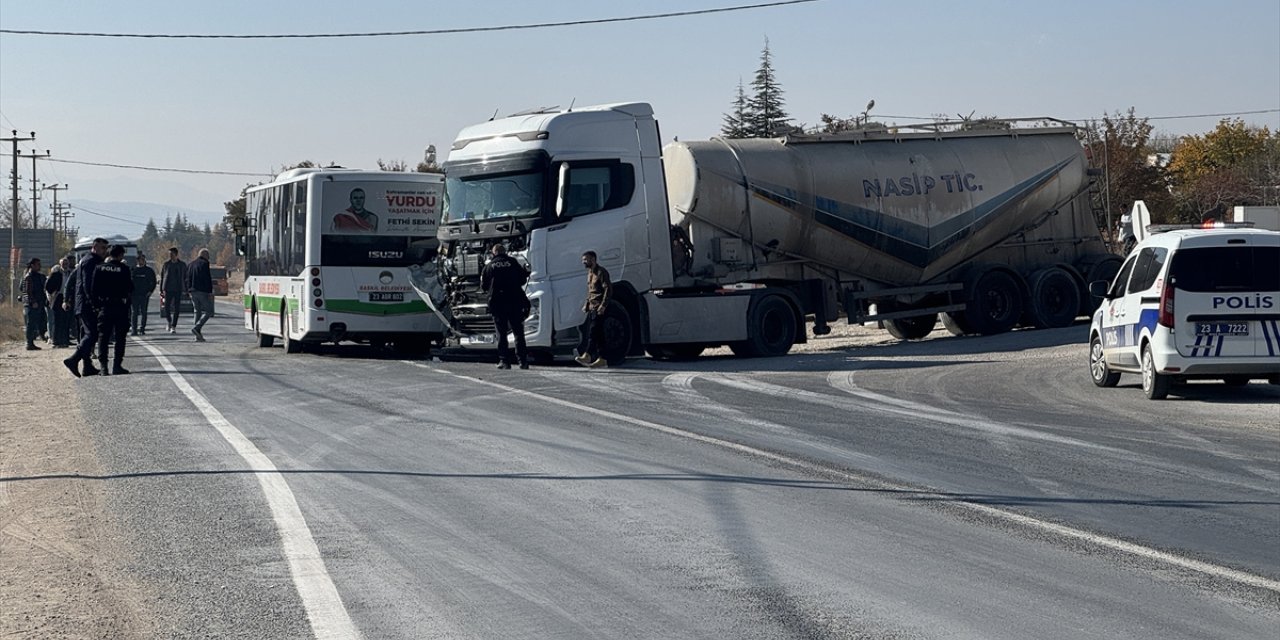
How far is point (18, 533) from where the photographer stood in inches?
336

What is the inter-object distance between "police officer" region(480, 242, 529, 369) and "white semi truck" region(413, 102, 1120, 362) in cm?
42

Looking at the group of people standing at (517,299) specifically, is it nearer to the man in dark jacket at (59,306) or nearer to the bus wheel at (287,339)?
the bus wheel at (287,339)

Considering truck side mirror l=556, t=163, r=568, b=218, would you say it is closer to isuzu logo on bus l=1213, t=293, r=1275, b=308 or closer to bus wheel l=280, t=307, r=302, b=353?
bus wheel l=280, t=307, r=302, b=353

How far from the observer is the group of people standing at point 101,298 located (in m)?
19.8

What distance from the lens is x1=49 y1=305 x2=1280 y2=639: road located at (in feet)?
20.8

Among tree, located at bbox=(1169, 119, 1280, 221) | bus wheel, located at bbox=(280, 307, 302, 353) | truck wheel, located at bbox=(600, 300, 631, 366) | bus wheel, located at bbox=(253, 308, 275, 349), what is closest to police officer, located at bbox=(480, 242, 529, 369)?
truck wheel, located at bbox=(600, 300, 631, 366)

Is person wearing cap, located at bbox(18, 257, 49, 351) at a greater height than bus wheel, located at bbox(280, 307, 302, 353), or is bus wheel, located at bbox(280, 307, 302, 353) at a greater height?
person wearing cap, located at bbox(18, 257, 49, 351)

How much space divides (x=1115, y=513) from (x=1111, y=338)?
8960 millimetres

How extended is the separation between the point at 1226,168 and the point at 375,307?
72.6 metres

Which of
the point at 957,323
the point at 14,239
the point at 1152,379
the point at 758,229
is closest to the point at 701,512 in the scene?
the point at 1152,379

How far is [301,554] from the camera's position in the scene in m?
7.54

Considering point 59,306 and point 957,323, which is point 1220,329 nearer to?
point 957,323

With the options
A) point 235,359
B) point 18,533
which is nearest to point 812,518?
point 18,533

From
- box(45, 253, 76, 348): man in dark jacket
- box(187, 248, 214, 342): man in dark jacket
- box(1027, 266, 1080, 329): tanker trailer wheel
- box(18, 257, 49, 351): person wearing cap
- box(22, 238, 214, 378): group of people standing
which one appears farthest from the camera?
box(187, 248, 214, 342): man in dark jacket
